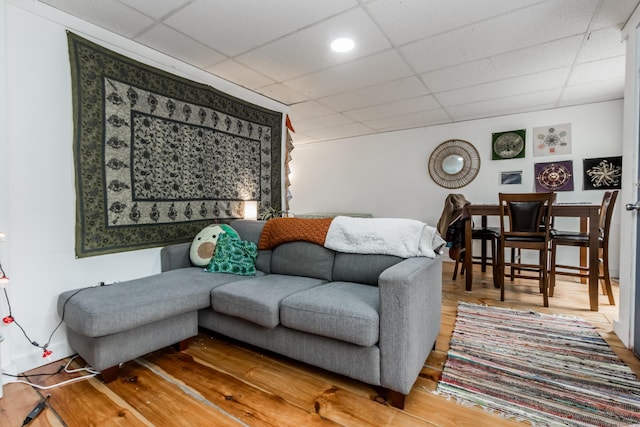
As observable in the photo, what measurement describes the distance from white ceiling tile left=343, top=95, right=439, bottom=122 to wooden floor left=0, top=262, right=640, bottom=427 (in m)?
2.87

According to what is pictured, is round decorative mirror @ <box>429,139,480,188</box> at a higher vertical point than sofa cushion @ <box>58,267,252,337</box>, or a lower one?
higher

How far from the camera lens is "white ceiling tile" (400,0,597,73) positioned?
Result: 2014 millimetres

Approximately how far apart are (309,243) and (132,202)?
1377mm

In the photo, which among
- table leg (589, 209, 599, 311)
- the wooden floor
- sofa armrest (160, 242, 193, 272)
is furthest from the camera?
table leg (589, 209, 599, 311)

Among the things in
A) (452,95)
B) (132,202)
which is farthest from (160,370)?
(452,95)

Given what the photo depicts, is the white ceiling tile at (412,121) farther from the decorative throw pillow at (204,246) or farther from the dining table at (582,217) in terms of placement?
the decorative throw pillow at (204,246)

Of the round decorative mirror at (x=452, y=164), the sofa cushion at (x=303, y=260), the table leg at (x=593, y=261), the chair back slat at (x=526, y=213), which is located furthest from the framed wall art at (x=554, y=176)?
the sofa cushion at (x=303, y=260)

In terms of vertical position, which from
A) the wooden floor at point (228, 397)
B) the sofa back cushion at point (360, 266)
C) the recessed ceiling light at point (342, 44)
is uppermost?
the recessed ceiling light at point (342, 44)

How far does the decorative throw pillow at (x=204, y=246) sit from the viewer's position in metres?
2.49

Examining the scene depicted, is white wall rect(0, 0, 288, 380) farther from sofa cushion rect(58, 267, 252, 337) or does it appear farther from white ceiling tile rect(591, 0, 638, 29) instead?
white ceiling tile rect(591, 0, 638, 29)

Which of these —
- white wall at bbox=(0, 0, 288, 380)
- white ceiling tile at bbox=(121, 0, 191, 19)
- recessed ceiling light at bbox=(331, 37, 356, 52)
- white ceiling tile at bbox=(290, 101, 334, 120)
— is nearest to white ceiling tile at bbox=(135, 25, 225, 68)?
white ceiling tile at bbox=(121, 0, 191, 19)

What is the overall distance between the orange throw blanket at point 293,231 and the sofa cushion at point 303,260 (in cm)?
5

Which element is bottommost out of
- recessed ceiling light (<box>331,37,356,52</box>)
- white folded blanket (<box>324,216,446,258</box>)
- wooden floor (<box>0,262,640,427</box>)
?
wooden floor (<box>0,262,640,427</box>)

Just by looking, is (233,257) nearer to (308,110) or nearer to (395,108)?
Answer: (308,110)
